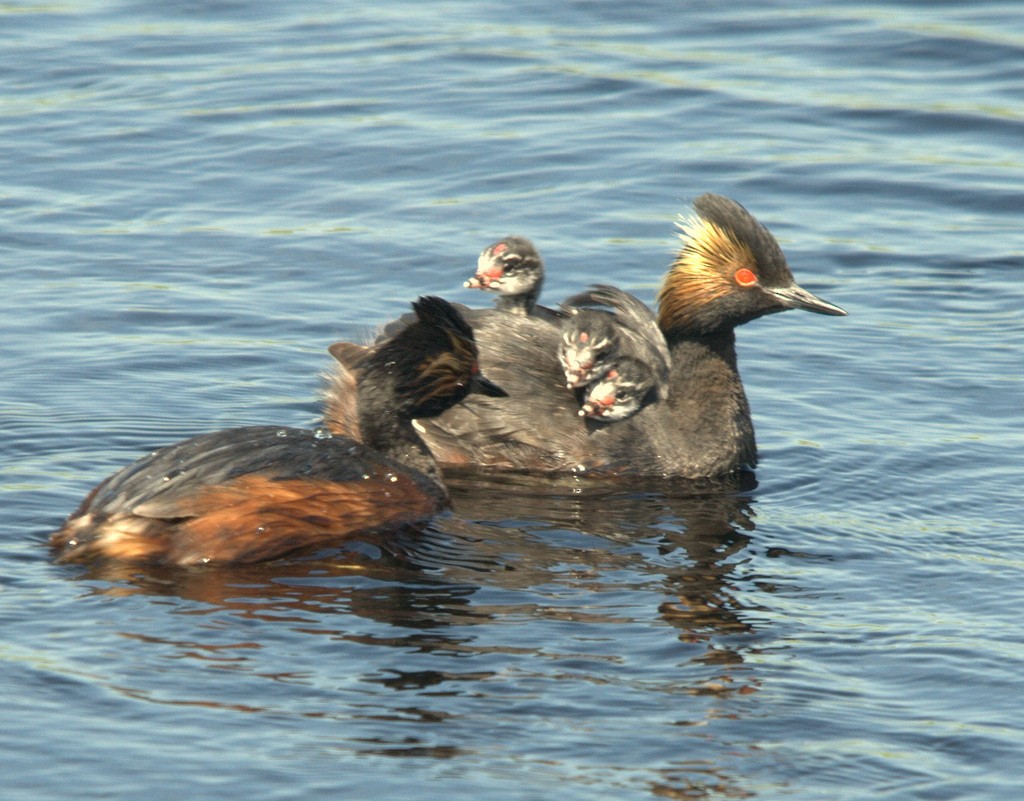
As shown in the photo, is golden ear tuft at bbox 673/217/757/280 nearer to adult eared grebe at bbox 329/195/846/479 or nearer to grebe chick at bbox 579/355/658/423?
adult eared grebe at bbox 329/195/846/479

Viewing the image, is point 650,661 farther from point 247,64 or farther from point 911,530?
point 247,64

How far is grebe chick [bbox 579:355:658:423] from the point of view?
1050 cm

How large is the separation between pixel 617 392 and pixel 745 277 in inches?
42.2

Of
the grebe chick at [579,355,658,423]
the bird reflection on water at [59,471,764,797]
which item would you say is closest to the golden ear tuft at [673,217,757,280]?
the grebe chick at [579,355,658,423]

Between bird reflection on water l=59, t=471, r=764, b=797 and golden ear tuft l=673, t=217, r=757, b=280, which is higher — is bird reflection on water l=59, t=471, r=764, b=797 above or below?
below

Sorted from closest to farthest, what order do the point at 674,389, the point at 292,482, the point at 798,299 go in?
the point at 292,482, the point at 798,299, the point at 674,389

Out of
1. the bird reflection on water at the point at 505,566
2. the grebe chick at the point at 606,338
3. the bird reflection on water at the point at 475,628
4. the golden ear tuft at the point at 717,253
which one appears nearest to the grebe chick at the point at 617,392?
the grebe chick at the point at 606,338

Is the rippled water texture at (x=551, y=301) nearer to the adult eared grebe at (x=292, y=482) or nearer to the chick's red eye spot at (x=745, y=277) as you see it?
the adult eared grebe at (x=292, y=482)

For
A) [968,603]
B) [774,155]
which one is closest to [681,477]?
[968,603]

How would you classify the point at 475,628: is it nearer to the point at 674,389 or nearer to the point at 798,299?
the point at 674,389

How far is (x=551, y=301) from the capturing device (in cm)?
1293

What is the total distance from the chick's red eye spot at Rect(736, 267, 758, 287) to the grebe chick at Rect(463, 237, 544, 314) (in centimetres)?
123

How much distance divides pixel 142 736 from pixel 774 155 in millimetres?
10445

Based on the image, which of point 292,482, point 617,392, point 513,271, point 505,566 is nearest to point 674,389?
point 617,392
